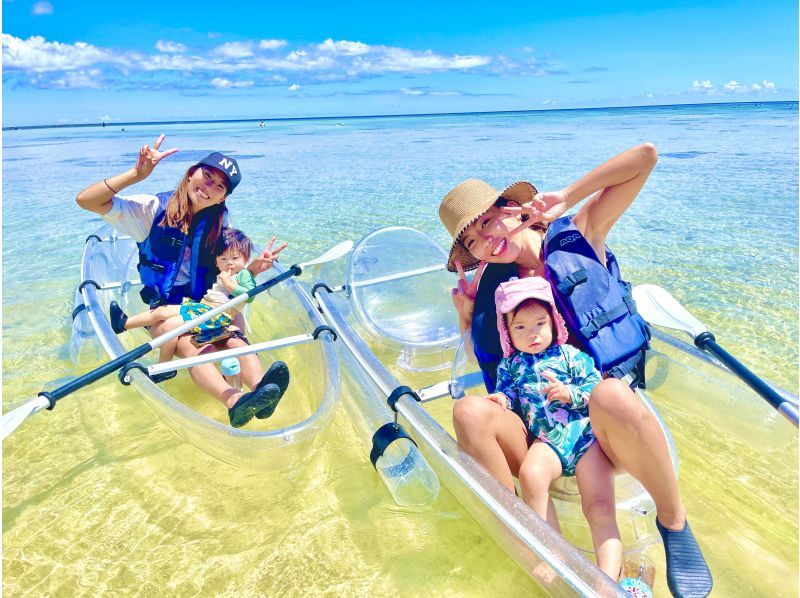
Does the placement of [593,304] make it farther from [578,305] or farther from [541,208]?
[541,208]

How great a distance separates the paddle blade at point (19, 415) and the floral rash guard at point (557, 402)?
1.95 meters

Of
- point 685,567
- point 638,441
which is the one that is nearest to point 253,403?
point 638,441

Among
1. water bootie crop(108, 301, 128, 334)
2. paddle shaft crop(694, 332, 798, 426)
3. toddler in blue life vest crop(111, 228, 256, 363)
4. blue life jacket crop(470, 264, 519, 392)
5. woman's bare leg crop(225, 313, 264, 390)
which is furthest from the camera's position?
water bootie crop(108, 301, 128, 334)

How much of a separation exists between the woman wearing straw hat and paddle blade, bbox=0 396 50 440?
1771 mm

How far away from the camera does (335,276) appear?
501cm

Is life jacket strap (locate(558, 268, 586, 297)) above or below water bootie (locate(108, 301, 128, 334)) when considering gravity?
above

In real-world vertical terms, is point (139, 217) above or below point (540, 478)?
above

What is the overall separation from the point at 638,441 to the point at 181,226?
8.69ft

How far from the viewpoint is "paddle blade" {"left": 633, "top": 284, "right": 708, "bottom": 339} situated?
2547 mm

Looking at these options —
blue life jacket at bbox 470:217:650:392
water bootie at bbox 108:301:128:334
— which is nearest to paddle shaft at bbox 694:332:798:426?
blue life jacket at bbox 470:217:650:392

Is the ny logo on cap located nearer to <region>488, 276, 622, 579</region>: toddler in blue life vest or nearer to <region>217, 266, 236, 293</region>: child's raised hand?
<region>217, 266, 236, 293</region>: child's raised hand

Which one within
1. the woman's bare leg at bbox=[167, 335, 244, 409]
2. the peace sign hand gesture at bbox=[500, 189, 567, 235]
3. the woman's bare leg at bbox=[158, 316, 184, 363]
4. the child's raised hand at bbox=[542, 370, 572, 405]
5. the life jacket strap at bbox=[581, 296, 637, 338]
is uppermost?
the peace sign hand gesture at bbox=[500, 189, 567, 235]

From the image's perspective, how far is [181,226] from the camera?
3.23 meters

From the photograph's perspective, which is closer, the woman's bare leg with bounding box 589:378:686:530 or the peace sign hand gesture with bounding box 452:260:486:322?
the woman's bare leg with bounding box 589:378:686:530
